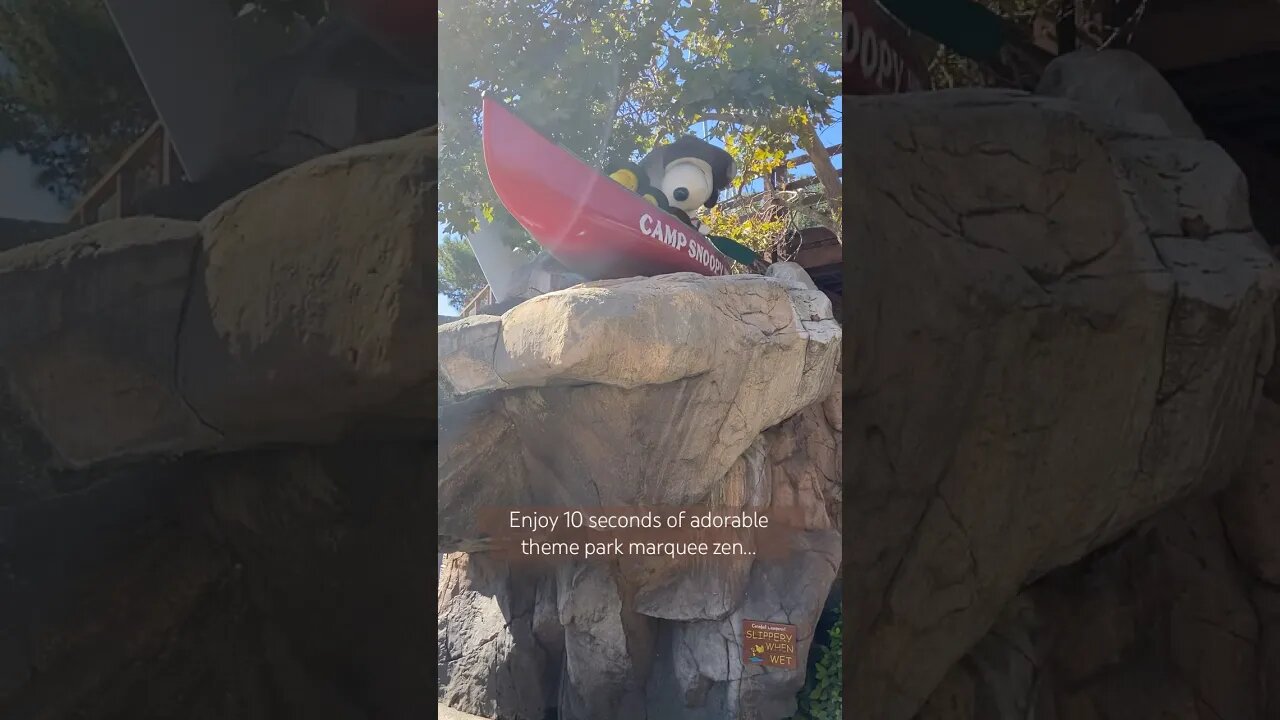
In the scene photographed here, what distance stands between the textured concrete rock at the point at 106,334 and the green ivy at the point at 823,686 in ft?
5.52

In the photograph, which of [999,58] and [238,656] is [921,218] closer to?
[999,58]

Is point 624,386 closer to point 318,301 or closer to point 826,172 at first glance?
point 826,172

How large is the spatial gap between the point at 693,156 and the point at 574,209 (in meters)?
0.31

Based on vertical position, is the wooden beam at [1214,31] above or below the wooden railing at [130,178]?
above

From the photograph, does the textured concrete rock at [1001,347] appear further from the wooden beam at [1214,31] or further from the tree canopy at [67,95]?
the tree canopy at [67,95]

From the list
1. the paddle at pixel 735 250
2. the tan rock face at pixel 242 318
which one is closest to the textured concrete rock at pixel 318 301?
the tan rock face at pixel 242 318

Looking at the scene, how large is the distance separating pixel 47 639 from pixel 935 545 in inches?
96.3

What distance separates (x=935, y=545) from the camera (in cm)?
205

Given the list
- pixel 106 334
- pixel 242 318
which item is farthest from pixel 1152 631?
pixel 106 334

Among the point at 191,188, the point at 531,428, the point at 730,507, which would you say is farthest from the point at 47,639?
the point at 730,507

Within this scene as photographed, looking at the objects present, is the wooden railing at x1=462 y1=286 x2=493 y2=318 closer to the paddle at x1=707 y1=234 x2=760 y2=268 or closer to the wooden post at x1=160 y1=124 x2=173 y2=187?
A: the paddle at x1=707 y1=234 x2=760 y2=268

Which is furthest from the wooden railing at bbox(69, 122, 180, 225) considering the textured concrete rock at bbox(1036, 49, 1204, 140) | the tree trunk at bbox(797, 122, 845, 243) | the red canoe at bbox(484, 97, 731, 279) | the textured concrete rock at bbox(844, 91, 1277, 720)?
the textured concrete rock at bbox(1036, 49, 1204, 140)

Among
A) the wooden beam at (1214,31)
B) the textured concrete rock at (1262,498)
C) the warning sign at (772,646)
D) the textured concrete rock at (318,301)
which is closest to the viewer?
the warning sign at (772,646)

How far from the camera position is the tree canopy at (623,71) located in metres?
1.69
